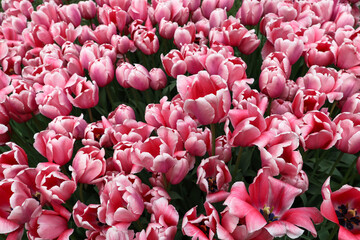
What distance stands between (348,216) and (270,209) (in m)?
0.31

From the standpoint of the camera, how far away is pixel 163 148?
1.08m

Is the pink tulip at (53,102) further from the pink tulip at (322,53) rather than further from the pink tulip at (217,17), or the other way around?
the pink tulip at (322,53)

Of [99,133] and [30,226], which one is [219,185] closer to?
[99,133]

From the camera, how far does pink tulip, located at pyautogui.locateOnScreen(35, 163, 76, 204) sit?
107cm

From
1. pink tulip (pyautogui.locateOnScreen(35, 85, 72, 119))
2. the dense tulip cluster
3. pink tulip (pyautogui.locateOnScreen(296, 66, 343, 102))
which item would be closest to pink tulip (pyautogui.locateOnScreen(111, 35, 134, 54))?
the dense tulip cluster

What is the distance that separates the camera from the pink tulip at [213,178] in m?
1.10

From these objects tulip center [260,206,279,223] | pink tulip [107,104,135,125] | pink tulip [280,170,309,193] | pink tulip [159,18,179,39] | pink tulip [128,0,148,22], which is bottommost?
tulip center [260,206,279,223]

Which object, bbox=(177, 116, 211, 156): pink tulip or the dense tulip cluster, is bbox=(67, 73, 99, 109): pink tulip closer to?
the dense tulip cluster

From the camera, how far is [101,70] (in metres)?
1.59

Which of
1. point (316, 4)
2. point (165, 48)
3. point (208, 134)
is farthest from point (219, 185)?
point (316, 4)

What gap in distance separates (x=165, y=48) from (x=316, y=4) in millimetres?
1007

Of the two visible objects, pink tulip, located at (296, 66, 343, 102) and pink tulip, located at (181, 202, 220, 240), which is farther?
pink tulip, located at (296, 66, 343, 102)

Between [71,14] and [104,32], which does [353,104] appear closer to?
[104,32]

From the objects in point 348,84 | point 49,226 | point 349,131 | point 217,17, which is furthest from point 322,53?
point 49,226
